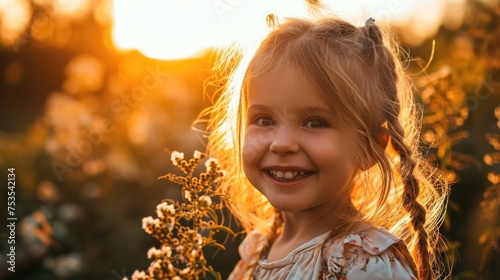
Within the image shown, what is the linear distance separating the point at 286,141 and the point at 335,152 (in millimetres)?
132

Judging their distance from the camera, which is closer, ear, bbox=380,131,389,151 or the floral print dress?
the floral print dress

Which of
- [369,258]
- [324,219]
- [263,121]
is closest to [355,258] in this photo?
[369,258]

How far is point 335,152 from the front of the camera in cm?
206

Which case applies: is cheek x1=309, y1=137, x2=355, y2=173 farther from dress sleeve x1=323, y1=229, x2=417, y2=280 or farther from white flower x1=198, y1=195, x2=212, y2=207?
white flower x1=198, y1=195, x2=212, y2=207

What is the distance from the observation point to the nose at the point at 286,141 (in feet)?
6.73

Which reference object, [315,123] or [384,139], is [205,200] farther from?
[384,139]

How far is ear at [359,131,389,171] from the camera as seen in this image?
214cm

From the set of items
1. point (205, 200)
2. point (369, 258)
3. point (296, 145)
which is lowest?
point (369, 258)

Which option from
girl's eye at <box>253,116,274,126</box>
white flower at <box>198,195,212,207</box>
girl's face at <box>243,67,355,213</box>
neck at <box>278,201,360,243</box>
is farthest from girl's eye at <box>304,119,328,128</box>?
white flower at <box>198,195,212,207</box>

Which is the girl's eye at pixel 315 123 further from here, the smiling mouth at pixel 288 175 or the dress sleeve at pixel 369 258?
the dress sleeve at pixel 369 258

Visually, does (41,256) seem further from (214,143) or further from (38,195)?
(214,143)

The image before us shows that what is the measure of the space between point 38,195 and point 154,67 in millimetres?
1133

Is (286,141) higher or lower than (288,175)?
higher

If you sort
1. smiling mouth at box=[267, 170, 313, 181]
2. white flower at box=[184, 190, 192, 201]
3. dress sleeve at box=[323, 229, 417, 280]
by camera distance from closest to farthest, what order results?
dress sleeve at box=[323, 229, 417, 280] < smiling mouth at box=[267, 170, 313, 181] < white flower at box=[184, 190, 192, 201]
